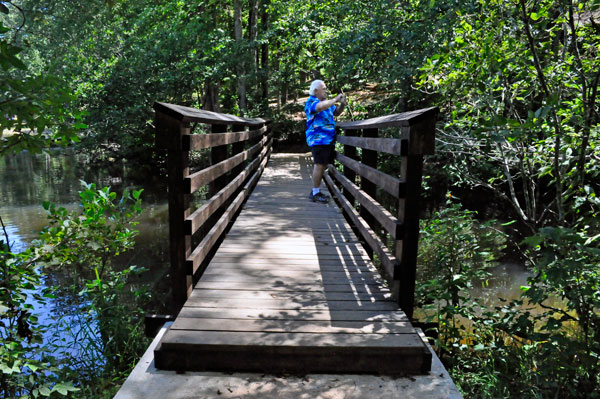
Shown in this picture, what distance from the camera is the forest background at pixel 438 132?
3227 millimetres

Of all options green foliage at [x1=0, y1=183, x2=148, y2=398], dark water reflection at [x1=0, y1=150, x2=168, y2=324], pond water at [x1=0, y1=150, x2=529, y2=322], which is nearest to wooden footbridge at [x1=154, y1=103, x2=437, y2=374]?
green foliage at [x1=0, y1=183, x2=148, y2=398]

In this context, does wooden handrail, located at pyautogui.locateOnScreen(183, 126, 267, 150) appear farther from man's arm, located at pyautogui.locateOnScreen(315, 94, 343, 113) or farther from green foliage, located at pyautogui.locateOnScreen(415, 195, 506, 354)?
green foliage, located at pyautogui.locateOnScreen(415, 195, 506, 354)

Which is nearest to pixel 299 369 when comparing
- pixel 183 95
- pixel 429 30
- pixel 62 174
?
pixel 429 30

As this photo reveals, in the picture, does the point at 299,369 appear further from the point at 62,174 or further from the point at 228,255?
the point at 62,174

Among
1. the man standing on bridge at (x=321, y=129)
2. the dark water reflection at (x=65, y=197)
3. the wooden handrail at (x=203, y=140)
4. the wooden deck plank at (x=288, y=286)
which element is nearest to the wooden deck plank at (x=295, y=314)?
the wooden deck plank at (x=288, y=286)

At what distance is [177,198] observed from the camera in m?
3.21

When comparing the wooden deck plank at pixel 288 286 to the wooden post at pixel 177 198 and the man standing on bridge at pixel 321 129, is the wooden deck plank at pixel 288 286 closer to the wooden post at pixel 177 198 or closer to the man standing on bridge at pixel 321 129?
the wooden post at pixel 177 198

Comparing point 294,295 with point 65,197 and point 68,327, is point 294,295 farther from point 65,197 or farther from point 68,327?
point 65,197

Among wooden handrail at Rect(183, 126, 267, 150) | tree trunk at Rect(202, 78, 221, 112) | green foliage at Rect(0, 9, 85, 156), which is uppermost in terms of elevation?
tree trunk at Rect(202, 78, 221, 112)

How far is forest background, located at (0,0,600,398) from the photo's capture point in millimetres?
3227

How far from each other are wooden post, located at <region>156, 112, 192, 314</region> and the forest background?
66 centimetres

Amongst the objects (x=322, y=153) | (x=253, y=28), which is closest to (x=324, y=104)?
(x=322, y=153)

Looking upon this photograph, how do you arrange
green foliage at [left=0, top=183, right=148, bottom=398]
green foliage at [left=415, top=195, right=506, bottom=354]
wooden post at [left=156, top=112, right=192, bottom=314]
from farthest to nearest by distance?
green foliage at [left=415, top=195, right=506, bottom=354]
green foliage at [left=0, top=183, right=148, bottom=398]
wooden post at [left=156, top=112, right=192, bottom=314]

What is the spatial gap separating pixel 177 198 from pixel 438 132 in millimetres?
6912
